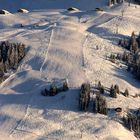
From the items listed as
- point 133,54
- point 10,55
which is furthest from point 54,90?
point 133,54

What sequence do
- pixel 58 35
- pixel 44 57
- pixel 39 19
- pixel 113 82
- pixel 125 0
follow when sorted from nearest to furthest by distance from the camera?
pixel 113 82
pixel 44 57
pixel 58 35
pixel 39 19
pixel 125 0

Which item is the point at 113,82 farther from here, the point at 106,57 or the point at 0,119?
the point at 0,119

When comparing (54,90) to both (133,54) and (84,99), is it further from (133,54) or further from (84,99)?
(133,54)

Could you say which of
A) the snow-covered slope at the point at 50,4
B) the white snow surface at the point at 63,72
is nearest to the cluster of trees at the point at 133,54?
the white snow surface at the point at 63,72

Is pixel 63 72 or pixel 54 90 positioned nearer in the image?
pixel 54 90

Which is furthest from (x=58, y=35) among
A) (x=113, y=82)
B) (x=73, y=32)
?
(x=113, y=82)

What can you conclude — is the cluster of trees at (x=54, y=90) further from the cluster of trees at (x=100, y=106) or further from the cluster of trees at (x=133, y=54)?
the cluster of trees at (x=133, y=54)
